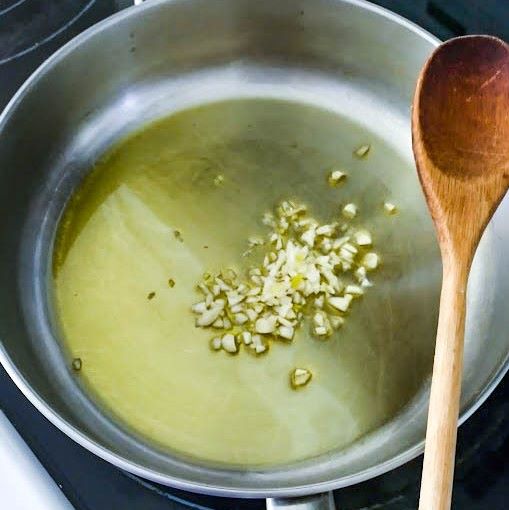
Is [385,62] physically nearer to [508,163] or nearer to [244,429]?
[508,163]

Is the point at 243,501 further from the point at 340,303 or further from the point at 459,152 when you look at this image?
the point at 459,152

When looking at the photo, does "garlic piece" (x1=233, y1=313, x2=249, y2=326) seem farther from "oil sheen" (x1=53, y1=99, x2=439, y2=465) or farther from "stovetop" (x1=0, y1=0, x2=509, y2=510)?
"stovetop" (x1=0, y1=0, x2=509, y2=510)

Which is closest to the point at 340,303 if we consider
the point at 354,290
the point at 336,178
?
the point at 354,290

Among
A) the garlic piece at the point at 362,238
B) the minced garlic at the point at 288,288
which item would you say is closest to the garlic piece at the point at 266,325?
the minced garlic at the point at 288,288

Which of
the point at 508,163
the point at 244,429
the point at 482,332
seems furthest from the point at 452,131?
the point at 244,429

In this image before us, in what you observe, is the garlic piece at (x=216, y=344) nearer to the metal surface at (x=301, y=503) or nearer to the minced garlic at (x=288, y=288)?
the minced garlic at (x=288, y=288)

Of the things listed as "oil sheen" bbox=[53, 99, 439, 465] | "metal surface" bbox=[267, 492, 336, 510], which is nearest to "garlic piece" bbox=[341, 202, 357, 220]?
"oil sheen" bbox=[53, 99, 439, 465]
